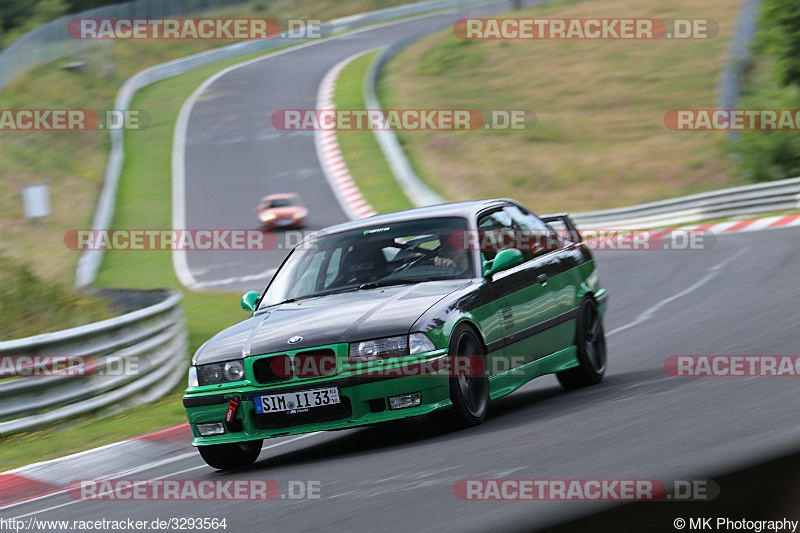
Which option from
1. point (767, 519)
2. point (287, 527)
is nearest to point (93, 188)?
point (287, 527)

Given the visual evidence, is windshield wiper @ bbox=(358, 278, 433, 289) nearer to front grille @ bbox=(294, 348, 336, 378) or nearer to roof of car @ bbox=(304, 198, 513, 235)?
roof of car @ bbox=(304, 198, 513, 235)

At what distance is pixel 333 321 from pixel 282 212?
20.8 metres

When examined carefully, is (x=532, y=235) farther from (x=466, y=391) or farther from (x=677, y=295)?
(x=677, y=295)

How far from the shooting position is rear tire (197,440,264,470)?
716cm

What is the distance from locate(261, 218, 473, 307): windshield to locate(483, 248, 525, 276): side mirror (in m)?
0.14

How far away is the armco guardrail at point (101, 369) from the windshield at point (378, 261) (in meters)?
3.05

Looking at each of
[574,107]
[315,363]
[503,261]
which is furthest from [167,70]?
Answer: [315,363]

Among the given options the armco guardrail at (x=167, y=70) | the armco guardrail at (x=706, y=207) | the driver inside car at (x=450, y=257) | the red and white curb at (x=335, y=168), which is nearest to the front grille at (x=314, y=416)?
the driver inside car at (x=450, y=257)

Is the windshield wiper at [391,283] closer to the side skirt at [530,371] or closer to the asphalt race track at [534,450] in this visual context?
the side skirt at [530,371]

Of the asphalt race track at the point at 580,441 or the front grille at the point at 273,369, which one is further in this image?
the front grille at the point at 273,369

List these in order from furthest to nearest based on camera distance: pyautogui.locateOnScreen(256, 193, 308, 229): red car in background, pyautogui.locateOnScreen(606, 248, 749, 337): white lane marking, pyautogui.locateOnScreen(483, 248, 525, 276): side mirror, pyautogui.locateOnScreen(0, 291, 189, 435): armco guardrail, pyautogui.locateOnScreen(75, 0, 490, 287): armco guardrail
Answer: pyautogui.locateOnScreen(256, 193, 308, 229): red car in background → pyautogui.locateOnScreen(75, 0, 490, 287): armco guardrail → pyautogui.locateOnScreen(606, 248, 749, 337): white lane marking → pyautogui.locateOnScreen(0, 291, 189, 435): armco guardrail → pyautogui.locateOnScreen(483, 248, 525, 276): side mirror

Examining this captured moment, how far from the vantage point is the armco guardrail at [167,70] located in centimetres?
2684

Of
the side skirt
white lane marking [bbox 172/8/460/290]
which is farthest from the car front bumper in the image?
white lane marking [bbox 172/8/460/290]

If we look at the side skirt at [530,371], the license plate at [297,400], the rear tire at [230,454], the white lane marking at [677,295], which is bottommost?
the white lane marking at [677,295]
